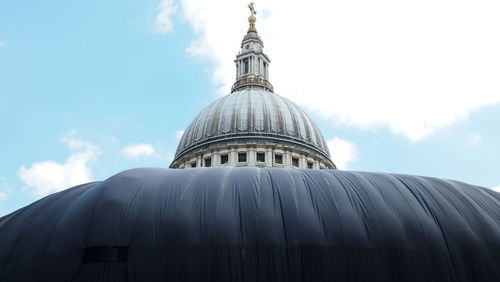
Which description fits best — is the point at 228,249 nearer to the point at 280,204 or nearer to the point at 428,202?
the point at 280,204

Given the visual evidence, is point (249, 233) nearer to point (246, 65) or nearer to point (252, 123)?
point (252, 123)

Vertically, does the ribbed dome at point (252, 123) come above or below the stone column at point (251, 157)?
above

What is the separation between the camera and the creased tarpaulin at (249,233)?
15.0 m

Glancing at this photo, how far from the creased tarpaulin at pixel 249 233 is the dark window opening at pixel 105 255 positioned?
29 millimetres

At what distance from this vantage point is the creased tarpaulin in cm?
1500

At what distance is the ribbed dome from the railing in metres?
4.43

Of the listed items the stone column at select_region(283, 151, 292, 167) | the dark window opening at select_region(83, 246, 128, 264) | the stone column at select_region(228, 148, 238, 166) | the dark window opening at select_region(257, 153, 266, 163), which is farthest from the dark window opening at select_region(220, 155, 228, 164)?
the dark window opening at select_region(83, 246, 128, 264)

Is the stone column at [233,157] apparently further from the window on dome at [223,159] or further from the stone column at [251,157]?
the stone column at [251,157]

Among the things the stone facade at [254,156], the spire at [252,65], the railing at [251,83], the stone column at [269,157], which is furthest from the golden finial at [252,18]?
the stone column at [269,157]

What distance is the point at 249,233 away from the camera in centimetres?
1539

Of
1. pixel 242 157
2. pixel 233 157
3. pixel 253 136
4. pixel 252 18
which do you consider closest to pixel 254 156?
pixel 242 157

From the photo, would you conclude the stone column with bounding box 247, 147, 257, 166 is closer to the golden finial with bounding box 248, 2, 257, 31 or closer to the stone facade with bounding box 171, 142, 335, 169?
the stone facade with bounding box 171, 142, 335, 169

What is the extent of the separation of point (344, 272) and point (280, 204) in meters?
2.59

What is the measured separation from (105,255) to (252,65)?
7061 centimetres
